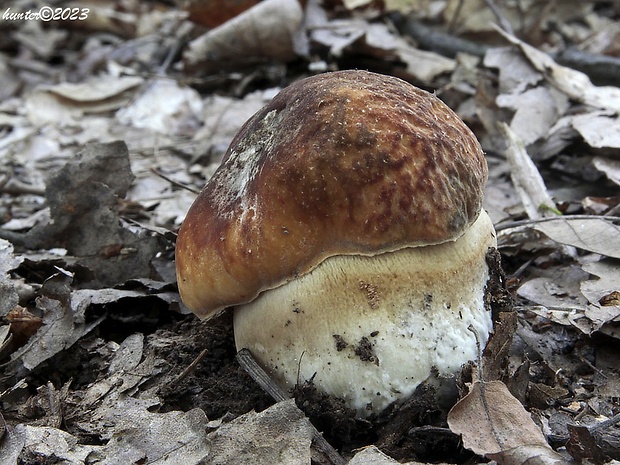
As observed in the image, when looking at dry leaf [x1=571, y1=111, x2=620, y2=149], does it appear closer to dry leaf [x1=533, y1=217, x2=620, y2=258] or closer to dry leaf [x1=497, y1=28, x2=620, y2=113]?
dry leaf [x1=497, y1=28, x2=620, y2=113]

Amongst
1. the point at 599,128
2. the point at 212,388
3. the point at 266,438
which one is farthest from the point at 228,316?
the point at 599,128

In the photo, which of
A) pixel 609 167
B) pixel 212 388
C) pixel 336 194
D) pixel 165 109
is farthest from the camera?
pixel 165 109

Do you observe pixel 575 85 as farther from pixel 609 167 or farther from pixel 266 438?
pixel 266 438

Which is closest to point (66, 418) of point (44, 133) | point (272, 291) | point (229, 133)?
point (272, 291)

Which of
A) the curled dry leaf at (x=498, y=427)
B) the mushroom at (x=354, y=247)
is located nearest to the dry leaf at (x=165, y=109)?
the mushroom at (x=354, y=247)

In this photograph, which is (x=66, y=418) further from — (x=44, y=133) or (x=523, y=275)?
(x=44, y=133)

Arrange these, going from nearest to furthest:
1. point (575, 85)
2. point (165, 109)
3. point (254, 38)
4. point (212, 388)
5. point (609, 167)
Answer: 1. point (212, 388)
2. point (609, 167)
3. point (575, 85)
4. point (254, 38)
5. point (165, 109)

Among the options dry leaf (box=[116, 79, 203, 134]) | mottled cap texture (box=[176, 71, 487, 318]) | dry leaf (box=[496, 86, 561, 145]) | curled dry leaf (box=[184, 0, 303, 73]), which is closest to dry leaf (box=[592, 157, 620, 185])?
dry leaf (box=[496, 86, 561, 145])
